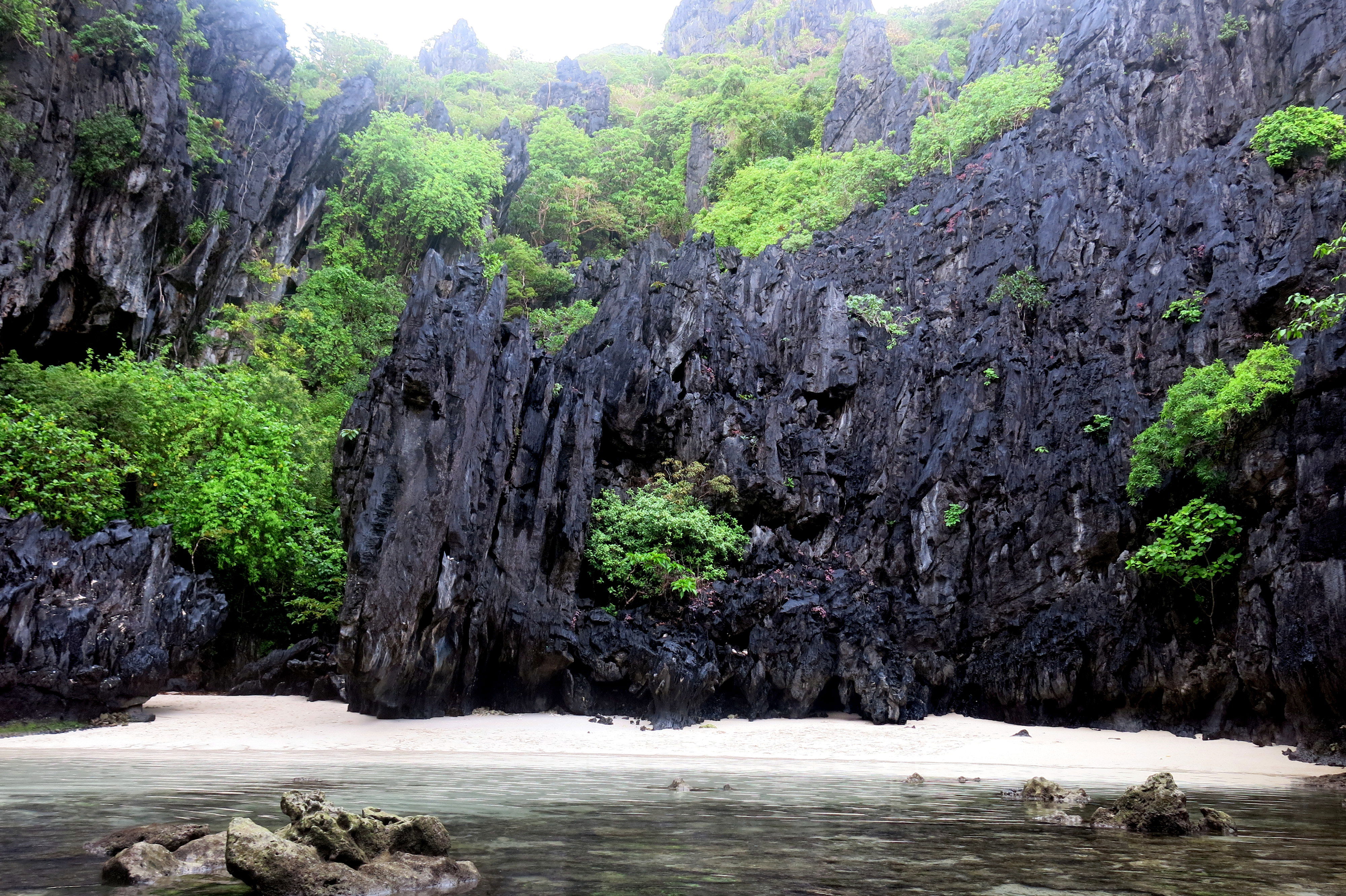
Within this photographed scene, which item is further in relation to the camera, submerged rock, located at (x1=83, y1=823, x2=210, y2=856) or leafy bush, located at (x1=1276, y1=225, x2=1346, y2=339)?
leafy bush, located at (x1=1276, y1=225, x2=1346, y2=339)

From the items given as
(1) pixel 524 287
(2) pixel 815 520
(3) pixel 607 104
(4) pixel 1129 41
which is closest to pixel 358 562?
(2) pixel 815 520

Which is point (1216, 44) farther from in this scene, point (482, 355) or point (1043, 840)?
point (1043, 840)

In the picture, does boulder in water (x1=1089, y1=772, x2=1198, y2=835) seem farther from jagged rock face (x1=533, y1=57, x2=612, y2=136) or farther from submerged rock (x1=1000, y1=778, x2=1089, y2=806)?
jagged rock face (x1=533, y1=57, x2=612, y2=136)

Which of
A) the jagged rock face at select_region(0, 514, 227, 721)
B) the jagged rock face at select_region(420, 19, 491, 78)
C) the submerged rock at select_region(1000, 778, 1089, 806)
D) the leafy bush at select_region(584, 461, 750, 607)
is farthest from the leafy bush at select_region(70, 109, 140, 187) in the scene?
the jagged rock face at select_region(420, 19, 491, 78)

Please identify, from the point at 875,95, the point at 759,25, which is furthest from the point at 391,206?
the point at 759,25

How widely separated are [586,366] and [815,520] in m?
8.56

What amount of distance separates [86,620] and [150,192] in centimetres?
1512

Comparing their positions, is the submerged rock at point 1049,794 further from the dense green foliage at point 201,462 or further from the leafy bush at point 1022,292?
the leafy bush at point 1022,292

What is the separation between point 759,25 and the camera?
64188mm

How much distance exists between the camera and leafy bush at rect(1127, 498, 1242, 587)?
16.2m

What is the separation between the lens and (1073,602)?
62.2 ft

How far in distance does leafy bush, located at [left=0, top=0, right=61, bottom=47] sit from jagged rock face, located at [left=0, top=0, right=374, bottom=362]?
47cm

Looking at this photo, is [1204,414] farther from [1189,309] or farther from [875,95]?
[875,95]

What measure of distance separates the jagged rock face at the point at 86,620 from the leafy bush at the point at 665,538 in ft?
30.0
